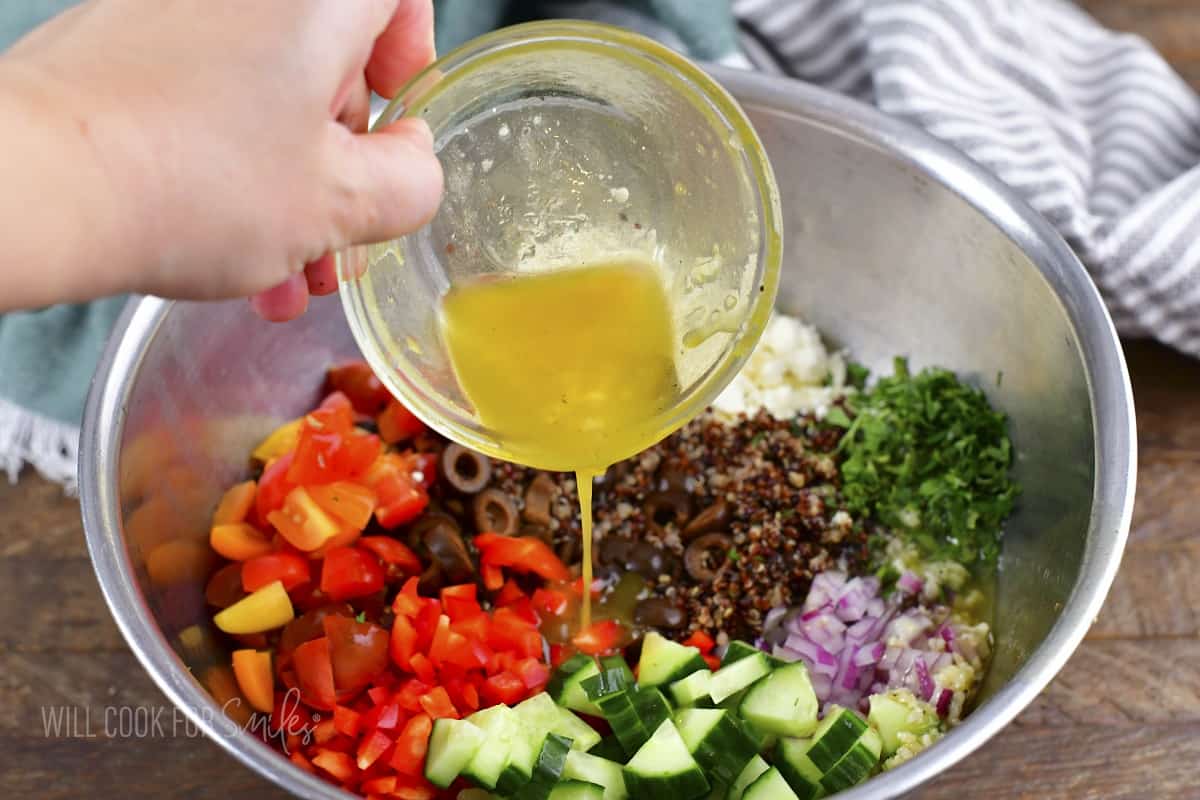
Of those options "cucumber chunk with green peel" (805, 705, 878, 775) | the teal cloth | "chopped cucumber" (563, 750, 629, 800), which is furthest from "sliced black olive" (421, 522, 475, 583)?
the teal cloth

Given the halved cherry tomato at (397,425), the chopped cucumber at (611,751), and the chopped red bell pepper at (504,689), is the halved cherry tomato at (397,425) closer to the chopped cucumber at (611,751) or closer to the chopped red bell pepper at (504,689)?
the chopped red bell pepper at (504,689)

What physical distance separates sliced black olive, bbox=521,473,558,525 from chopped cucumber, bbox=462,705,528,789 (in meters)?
0.51

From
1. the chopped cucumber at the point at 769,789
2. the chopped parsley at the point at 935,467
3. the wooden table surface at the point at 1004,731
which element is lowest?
the wooden table surface at the point at 1004,731

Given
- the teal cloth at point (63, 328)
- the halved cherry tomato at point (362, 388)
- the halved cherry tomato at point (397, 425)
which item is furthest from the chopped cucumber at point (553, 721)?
the teal cloth at point (63, 328)

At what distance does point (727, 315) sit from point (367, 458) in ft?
2.71

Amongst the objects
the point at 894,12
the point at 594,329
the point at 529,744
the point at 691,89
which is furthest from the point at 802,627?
the point at 894,12

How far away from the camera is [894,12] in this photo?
8.39 feet

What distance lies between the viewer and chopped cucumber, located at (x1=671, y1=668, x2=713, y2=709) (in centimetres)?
190

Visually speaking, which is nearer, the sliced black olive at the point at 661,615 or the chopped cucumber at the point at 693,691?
the chopped cucumber at the point at 693,691

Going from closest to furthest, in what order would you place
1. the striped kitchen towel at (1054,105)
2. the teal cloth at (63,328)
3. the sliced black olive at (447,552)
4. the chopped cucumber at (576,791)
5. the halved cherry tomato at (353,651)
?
the chopped cucumber at (576,791) → the halved cherry tomato at (353,651) → the sliced black olive at (447,552) → the striped kitchen towel at (1054,105) → the teal cloth at (63,328)

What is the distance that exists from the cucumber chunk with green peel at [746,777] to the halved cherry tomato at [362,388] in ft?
3.52

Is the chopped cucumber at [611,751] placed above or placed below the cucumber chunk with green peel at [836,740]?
below

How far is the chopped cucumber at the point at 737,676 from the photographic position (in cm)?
193

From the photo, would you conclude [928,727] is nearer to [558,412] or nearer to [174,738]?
[558,412]
